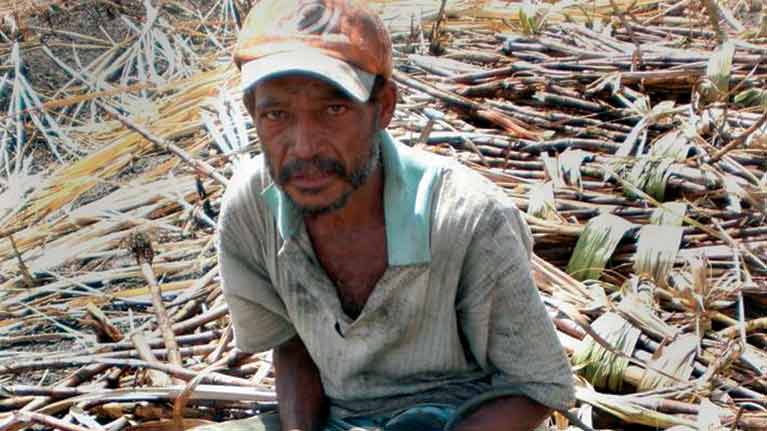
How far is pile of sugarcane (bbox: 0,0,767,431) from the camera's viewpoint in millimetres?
2998

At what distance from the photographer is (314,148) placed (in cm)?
210

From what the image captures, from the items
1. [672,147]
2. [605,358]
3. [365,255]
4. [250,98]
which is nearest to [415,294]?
[365,255]

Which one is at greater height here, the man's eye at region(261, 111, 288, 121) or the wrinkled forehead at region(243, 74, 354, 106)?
the wrinkled forehead at region(243, 74, 354, 106)

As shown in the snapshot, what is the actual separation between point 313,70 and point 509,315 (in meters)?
0.59

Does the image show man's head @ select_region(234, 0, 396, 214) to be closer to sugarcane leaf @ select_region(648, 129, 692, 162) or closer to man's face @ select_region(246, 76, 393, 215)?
man's face @ select_region(246, 76, 393, 215)

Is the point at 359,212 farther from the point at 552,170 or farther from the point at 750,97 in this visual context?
the point at 750,97

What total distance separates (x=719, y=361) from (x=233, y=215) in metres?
1.28

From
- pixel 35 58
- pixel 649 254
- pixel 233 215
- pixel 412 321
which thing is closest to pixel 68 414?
pixel 233 215

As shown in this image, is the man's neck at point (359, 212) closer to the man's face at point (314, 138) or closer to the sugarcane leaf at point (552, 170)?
the man's face at point (314, 138)

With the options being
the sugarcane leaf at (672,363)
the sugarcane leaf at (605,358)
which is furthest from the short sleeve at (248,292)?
the sugarcane leaf at (672,363)

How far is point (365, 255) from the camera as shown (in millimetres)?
2291

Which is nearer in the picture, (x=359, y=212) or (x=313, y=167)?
(x=313, y=167)

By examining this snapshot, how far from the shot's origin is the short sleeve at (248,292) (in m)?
2.39

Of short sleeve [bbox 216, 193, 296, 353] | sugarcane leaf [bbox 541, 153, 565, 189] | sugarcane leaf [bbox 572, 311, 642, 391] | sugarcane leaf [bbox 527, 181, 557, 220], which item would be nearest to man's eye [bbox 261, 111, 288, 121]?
short sleeve [bbox 216, 193, 296, 353]
